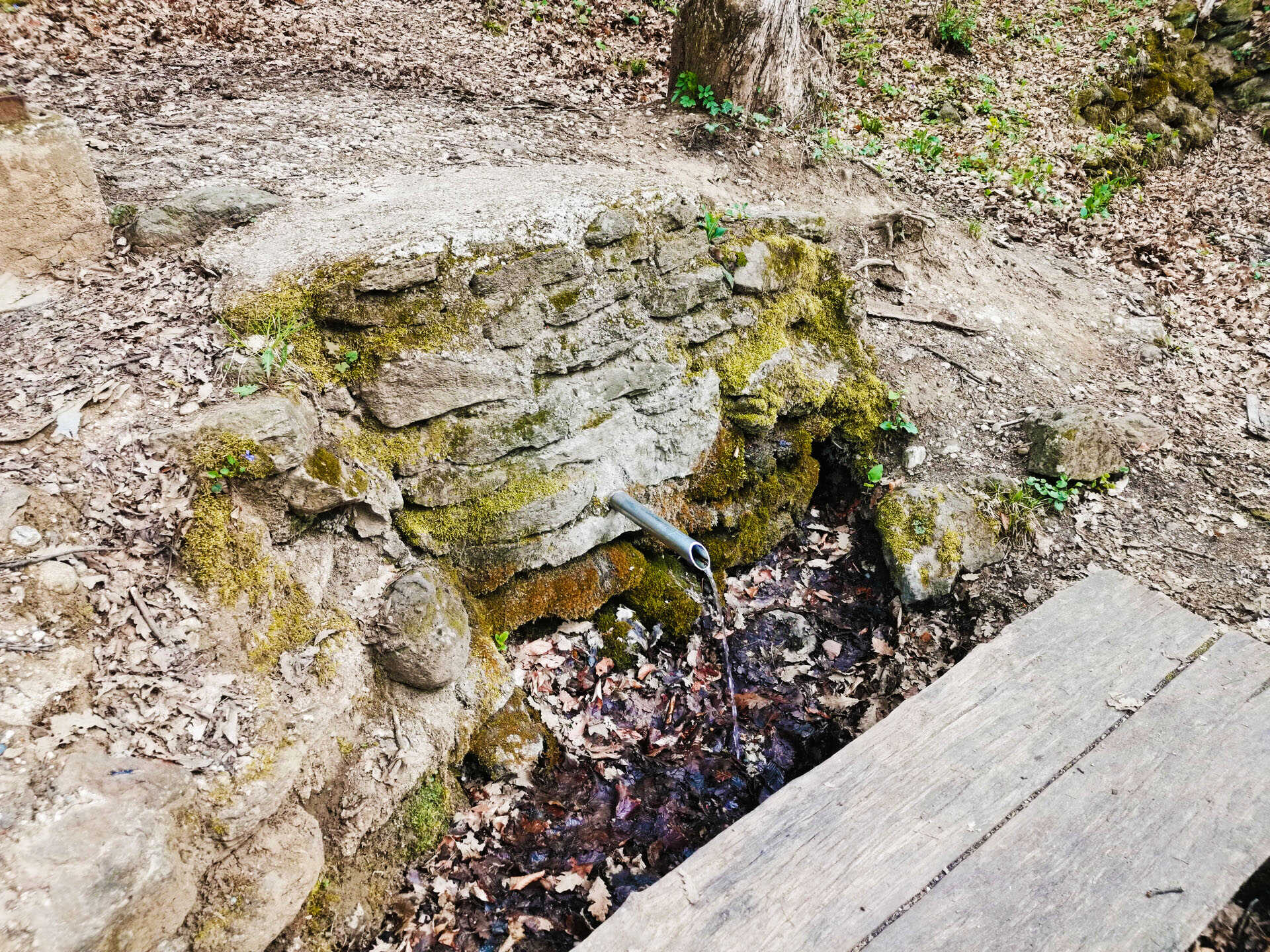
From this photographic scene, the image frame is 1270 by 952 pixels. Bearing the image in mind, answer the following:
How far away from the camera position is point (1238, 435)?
18.0 feet

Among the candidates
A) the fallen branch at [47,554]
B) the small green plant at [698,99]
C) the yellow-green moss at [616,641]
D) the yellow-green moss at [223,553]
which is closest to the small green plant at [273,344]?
the yellow-green moss at [223,553]

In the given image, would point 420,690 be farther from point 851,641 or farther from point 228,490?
point 851,641

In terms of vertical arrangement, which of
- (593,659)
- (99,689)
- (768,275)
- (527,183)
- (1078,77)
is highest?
(1078,77)

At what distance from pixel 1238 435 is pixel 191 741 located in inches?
279

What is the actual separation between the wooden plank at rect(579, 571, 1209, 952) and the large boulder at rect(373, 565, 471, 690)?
1485mm

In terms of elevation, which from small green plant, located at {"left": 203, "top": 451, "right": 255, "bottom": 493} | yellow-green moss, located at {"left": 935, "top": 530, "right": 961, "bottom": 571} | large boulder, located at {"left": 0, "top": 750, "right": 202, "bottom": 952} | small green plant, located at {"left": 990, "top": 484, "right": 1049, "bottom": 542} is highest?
small green plant, located at {"left": 203, "top": 451, "right": 255, "bottom": 493}

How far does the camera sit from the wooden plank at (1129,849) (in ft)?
7.82

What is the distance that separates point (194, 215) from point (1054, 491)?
19.1 feet

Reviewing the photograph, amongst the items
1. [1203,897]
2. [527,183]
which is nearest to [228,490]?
[527,183]

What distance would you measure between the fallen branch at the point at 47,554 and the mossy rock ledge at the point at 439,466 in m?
0.33

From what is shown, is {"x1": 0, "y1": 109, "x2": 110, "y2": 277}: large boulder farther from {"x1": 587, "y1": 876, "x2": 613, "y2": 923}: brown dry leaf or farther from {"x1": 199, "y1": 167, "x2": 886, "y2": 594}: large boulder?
{"x1": 587, "y1": 876, "x2": 613, "y2": 923}: brown dry leaf

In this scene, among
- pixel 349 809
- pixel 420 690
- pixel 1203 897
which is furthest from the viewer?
pixel 420 690

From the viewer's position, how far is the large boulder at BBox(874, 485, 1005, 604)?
15.3 ft

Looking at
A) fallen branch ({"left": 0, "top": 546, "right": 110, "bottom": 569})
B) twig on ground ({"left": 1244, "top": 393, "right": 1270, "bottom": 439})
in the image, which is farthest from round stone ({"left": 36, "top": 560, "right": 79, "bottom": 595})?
twig on ground ({"left": 1244, "top": 393, "right": 1270, "bottom": 439})
